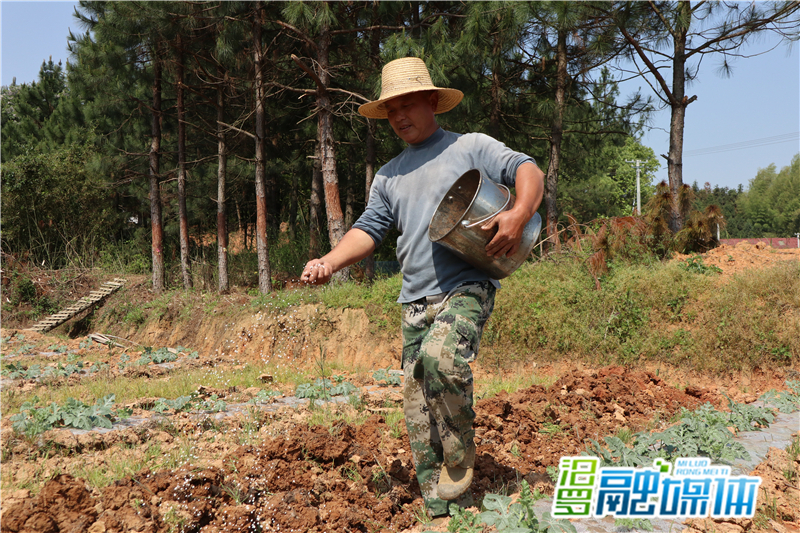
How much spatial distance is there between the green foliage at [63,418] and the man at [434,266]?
2300 millimetres

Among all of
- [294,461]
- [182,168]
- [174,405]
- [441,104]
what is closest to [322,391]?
[174,405]

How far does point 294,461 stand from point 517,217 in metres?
1.82

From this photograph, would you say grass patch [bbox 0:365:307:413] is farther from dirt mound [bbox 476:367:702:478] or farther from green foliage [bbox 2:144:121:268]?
green foliage [bbox 2:144:121:268]

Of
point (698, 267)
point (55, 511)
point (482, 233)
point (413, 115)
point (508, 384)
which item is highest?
point (413, 115)

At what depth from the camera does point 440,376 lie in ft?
7.75

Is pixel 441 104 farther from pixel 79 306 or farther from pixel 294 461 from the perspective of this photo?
pixel 79 306

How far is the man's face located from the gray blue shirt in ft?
0.16

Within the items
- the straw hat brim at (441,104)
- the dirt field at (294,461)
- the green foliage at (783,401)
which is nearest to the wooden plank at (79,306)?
the dirt field at (294,461)

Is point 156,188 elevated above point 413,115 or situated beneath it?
elevated above

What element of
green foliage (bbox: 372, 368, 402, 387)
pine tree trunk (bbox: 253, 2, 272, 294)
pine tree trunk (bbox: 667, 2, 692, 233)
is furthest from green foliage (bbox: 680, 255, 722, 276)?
pine tree trunk (bbox: 253, 2, 272, 294)

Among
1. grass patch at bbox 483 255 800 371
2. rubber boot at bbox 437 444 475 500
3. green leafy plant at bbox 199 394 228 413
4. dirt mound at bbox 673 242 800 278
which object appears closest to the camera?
rubber boot at bbox 437 444 475 500

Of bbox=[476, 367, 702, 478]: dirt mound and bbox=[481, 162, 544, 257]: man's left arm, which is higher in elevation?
bbox=[481, 162, 544, 257]: man's left arm

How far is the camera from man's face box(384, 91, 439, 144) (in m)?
2.74

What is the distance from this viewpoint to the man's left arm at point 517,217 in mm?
2334
